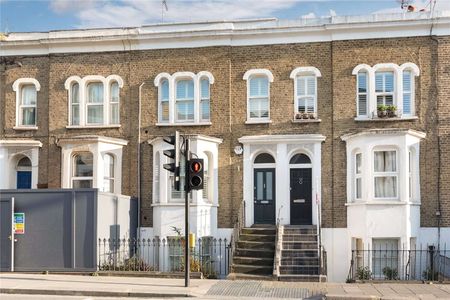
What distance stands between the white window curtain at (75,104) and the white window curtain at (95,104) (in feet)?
1.27

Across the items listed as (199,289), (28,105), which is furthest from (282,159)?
(28,105)

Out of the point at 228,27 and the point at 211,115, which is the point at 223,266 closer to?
the point at 211,115

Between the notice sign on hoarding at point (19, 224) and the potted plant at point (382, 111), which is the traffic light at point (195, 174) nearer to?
the notice sign on hoarding at point (19, 224)

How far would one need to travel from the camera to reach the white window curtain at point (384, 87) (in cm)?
2333

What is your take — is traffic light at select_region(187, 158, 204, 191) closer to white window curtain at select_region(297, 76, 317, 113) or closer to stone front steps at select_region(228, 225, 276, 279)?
stone front steps at select_region(228, 225, 276, 279)

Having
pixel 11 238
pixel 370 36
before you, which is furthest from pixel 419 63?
pixel 11 238

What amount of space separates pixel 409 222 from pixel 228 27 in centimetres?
941

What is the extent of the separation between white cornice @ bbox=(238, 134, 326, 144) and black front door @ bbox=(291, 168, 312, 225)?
1.10m

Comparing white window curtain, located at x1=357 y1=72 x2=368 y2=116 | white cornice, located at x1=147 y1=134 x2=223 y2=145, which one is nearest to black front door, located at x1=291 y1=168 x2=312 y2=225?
white window curtain, located at x1=357 y1=72 x2=368 y2=116

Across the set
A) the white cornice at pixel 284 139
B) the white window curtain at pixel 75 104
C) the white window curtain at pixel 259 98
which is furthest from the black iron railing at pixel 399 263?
the white window curtain at pixel 75 104

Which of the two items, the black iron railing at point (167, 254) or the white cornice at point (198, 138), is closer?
the black iron railing at point (167, 254)

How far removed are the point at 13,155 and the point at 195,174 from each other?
1115 cm

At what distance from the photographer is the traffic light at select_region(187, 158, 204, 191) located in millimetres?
17125

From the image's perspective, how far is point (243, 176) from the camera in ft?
78.5
